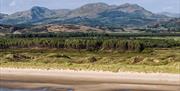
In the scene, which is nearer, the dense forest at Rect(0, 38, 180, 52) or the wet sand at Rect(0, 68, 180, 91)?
the wet sand at Rect(0, 68, 180, 91)

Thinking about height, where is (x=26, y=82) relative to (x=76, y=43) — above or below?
above

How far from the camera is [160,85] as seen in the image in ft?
176

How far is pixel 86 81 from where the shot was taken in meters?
60.2

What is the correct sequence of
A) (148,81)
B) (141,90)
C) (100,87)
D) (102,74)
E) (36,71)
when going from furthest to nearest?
(36,71) → (102,74) → (148,81) → (100,87) → (141,90)

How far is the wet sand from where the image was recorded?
52.7 metres

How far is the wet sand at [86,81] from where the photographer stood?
52.7 metres

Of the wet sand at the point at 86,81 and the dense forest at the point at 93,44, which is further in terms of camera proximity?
the dense forest at the point at 93,44

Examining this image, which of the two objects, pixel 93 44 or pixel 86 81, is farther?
pixel 93 44

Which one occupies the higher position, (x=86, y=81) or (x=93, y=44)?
(x=86, y=81)

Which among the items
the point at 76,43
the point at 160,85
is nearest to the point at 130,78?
the point at 160,85

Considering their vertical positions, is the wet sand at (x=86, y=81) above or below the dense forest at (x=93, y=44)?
above

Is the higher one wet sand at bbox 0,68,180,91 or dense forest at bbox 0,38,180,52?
wet sand at bbox 0,68,180,91

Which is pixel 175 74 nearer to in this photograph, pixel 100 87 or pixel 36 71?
pixel 100 87

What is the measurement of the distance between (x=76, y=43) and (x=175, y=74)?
98.2 m
